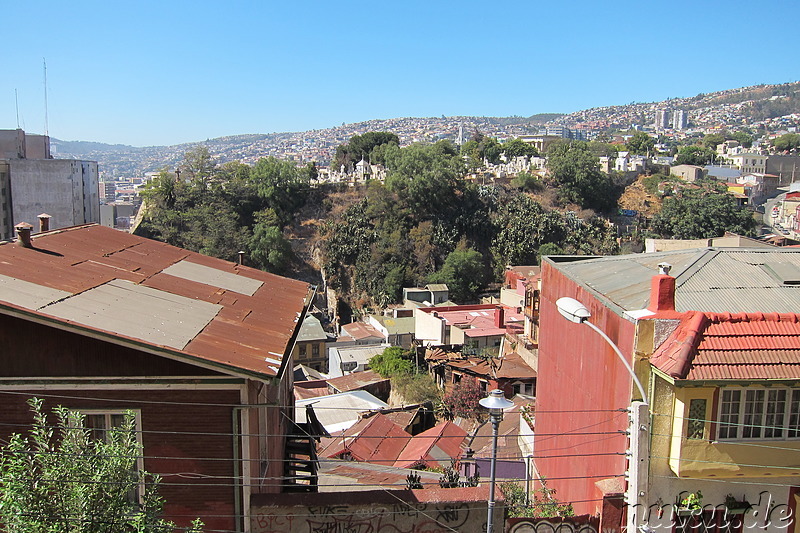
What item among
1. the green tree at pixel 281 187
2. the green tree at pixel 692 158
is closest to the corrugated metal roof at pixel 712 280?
the green tree at pixel 281 187

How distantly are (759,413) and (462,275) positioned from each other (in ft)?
120

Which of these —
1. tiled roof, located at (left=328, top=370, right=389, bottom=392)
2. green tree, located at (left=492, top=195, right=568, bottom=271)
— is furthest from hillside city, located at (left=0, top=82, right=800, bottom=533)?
green tree, located at (left=492, top=195, right=568, bottom=271)

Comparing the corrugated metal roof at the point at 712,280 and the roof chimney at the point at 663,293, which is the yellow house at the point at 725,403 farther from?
the corrugated metal roof at the point at 712,280

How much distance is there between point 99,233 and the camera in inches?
400

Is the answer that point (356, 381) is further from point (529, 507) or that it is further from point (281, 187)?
point (281, 187)

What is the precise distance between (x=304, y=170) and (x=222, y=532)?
4745 cm

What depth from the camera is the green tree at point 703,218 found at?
45.9 metres

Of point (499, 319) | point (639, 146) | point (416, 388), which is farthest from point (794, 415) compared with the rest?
point (639, 146)

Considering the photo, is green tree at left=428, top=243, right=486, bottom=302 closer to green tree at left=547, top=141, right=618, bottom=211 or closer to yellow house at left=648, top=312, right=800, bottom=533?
green tree at left=547, top=141, right=618, bottom=211

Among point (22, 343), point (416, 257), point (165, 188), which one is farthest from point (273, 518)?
point (165, 188)

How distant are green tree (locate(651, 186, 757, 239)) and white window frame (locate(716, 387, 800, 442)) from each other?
4041cm

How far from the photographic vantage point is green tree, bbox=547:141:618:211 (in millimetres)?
52031

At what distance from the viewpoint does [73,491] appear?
14.8ft

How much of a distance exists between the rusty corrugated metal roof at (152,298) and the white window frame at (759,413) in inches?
189
